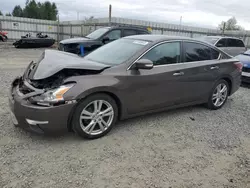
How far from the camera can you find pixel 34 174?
8.38 ft

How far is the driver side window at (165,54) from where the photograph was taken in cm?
385

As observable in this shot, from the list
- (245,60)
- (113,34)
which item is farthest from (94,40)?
(245,60)

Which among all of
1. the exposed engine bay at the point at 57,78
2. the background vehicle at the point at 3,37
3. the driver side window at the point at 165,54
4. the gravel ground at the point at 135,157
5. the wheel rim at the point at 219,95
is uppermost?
the background vehicle at the point at 3,37

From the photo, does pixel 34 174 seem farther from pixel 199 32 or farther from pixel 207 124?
pixel 199 32

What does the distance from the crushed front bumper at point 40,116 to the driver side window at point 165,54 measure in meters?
1.60

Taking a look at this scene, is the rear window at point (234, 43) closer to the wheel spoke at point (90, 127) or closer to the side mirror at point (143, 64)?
the side mirror at point (143, 64)

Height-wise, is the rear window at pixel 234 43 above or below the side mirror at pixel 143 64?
above

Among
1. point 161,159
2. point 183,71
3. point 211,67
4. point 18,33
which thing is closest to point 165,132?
point 161,159

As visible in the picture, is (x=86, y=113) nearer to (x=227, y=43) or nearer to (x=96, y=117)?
(x=96, y=117)

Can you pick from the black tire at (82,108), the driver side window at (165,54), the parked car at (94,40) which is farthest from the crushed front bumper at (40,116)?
the parked car at (94,40)

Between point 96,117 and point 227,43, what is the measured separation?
9970 millimetres

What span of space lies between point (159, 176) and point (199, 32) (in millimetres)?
18923

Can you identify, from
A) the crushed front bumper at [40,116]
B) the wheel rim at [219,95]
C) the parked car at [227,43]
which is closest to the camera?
the crushed front bumper at [40,116]

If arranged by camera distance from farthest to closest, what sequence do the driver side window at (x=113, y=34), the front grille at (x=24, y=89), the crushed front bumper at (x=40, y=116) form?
the driver side window at (x=113, y=34) → the front grille at (x=24, y=89) → the crushed front bumper at (x=40, y=116)
